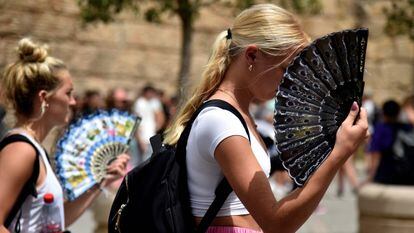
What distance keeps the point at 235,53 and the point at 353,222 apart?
9427 mm

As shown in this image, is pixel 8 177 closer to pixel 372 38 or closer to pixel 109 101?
pixel 109 101

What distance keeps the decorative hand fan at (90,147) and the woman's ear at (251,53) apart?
1763 mm

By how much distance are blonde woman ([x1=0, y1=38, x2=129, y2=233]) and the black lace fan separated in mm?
1388

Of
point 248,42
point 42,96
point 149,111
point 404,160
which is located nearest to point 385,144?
point 404,160

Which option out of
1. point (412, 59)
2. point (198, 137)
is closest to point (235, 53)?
point (198, 137)

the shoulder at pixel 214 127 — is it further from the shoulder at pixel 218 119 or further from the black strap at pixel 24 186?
the black strap at pixel 24 186

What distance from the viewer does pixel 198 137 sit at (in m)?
3.05

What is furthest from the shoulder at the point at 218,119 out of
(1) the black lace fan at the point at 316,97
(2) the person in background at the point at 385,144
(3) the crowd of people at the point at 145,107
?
(3) the crowd of people at the point at 145,107

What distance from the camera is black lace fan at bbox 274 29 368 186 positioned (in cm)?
294

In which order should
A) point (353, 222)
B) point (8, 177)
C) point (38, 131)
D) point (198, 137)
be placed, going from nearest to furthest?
point (198, 137) < point (8, 177) < point (38, 131) < point (353, 222)

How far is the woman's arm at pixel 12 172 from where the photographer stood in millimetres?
3895

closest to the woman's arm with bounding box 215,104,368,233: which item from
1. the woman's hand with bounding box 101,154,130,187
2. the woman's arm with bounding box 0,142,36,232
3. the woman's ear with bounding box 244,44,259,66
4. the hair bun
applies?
the woman's ear with bounding box 244,44,259,66

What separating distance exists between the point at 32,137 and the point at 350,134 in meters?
1.74

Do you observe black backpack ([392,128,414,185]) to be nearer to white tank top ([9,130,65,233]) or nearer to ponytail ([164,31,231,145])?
white tank top ([9,130,65,233])
